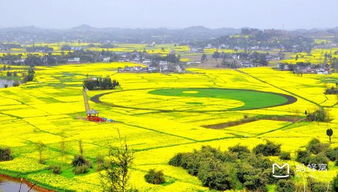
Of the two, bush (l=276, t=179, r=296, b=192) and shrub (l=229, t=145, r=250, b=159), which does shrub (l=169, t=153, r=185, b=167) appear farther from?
bush (l=276, t=179, r=296, b=192)

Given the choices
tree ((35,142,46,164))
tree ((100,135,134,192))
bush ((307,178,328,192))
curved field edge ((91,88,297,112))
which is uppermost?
tree ((100,135,134,192))

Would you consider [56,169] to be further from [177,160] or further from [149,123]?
[149,123]

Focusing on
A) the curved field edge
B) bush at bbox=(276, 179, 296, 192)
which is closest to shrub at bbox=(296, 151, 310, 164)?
bush at bbox=(276, 179, 296, 192)

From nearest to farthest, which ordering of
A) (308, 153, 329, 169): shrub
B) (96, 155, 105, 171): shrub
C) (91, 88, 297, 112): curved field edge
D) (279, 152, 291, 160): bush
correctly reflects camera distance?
1. (96, 155, 105, 171): shrub
2. (308, 153, 329, 169): shrub
3. (279, 152, 291, 160): bush
4. (91, 88, 297, 112): curved field edge

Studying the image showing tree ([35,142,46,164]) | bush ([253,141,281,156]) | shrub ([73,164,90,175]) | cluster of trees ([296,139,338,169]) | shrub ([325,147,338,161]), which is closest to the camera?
shrub ([73,164,90,175])

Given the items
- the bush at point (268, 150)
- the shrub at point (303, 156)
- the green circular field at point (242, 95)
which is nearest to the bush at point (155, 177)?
the bush at point (268, 150)

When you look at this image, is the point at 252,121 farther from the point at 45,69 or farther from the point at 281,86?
the point at 45,69
